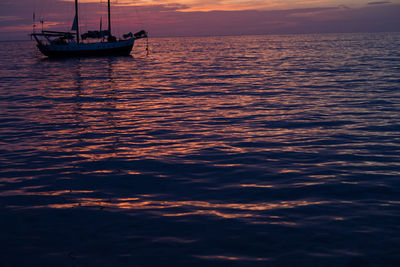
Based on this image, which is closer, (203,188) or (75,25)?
(203,188)

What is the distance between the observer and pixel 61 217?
6.57 meters

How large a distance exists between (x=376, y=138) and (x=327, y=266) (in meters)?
8.21

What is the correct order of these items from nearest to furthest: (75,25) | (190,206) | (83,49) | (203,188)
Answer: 1. (190,206)
2. (203,188)
3. (83,49)
4. (75,25)

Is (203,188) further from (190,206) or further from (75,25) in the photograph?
(75,25)

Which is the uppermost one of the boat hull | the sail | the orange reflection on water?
the sail

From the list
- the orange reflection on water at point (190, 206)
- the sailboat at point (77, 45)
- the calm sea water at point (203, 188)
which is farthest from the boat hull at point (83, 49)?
the orange reflection on water at point (190, 206)

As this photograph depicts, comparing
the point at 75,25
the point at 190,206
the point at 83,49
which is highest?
the point at 75,25

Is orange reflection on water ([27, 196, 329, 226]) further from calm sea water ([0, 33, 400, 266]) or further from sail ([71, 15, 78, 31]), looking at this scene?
sail ([71, 15, 78, 31])

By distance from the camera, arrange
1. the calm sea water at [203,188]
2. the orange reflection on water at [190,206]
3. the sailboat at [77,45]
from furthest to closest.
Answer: the sailboat at [77,45] → the orange reflection on water at [190,206] → the calm sea water at [203,188]

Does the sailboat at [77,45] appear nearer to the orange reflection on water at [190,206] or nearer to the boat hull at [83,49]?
the boat hull at [83,49]

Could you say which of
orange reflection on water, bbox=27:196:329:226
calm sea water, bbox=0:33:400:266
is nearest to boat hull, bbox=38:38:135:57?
calm sea water, bbox=0:33:400:266

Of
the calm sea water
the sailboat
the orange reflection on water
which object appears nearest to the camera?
the calm sea water

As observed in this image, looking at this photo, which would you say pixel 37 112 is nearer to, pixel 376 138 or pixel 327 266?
pixel 376 138

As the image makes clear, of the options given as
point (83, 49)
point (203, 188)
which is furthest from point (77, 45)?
point (203, 188)
